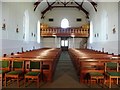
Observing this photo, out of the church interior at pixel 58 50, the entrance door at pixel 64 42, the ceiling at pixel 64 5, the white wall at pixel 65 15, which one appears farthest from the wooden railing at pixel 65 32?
the entrance door at pixel 64 42

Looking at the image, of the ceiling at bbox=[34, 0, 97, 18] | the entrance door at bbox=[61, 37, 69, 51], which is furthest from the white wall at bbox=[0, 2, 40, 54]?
the entrance door at bbox=[61, 37, 69, 51]

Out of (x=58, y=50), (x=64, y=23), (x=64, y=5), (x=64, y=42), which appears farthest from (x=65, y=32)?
(x=58, y=50)

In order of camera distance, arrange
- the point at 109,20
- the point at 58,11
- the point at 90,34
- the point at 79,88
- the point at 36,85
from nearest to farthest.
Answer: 1. the point at 79,88
2. the point at 36,85
3. the point at 109,20
4. the point at 90,34
5. the point at 58,11

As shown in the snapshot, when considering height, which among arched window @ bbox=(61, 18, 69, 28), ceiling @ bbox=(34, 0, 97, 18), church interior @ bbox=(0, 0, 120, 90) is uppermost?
ceiling @ bbox=(34, 0, 97, 18)

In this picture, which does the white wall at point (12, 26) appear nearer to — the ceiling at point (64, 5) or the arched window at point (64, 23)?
the ceiling at point (64, 5)

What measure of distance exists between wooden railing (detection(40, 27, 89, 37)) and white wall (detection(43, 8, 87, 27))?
75.4 inches

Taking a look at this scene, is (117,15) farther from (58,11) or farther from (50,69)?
(58,11)

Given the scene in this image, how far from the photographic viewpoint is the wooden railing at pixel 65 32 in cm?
2262

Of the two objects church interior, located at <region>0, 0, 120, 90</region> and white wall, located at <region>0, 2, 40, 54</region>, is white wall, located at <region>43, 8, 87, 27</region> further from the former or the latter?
white wall, located at <region>0, 2, 40, 54</region>

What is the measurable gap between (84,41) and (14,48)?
48.6 feet

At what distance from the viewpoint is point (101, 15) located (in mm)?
15906

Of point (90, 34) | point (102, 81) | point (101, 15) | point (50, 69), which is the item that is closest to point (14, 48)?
point (50, 69)

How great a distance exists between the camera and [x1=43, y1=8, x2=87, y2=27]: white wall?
24578mm

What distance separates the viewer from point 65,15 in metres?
24.7
